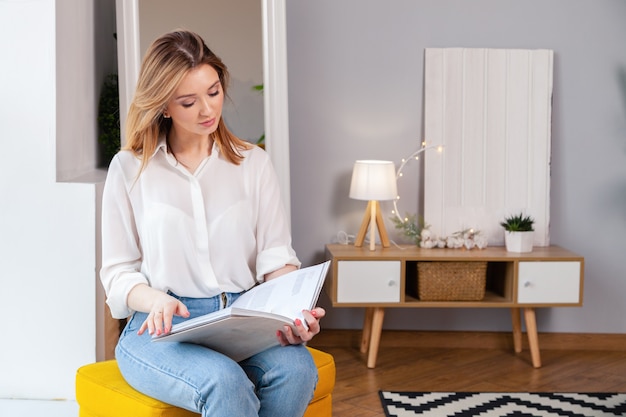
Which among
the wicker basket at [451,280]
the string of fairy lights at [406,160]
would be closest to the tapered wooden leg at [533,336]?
the wicker basket at [451,280]

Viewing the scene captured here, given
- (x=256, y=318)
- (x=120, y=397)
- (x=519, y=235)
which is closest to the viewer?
(x=256, y=318)

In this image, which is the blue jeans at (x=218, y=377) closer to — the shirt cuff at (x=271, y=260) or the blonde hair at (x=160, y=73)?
the shirt cuff at (x=271, y=260)

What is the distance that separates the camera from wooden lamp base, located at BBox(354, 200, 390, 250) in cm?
347

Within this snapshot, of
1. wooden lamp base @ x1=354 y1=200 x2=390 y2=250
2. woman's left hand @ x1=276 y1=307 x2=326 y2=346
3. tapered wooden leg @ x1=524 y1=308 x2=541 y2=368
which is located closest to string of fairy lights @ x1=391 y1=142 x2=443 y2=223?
wooden lamp base @ x1=354 y1=200 x2=390 y2=250

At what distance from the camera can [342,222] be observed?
3711 mm

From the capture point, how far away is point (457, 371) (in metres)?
3.42

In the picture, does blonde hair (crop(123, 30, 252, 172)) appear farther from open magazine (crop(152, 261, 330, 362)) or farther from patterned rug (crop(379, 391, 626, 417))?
patterned rug (crop(379, 391, 626, 417))

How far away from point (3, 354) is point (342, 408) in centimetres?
120

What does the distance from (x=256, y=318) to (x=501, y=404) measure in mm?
1686

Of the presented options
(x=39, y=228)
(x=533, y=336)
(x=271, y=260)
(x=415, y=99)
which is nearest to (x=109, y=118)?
(x=39, y=228)

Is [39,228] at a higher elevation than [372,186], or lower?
lower

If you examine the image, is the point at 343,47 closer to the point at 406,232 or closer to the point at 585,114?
the point at 406,232

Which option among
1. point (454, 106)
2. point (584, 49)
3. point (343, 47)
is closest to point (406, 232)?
point (454, 106)

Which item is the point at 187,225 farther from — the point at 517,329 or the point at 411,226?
the point at 517,329
